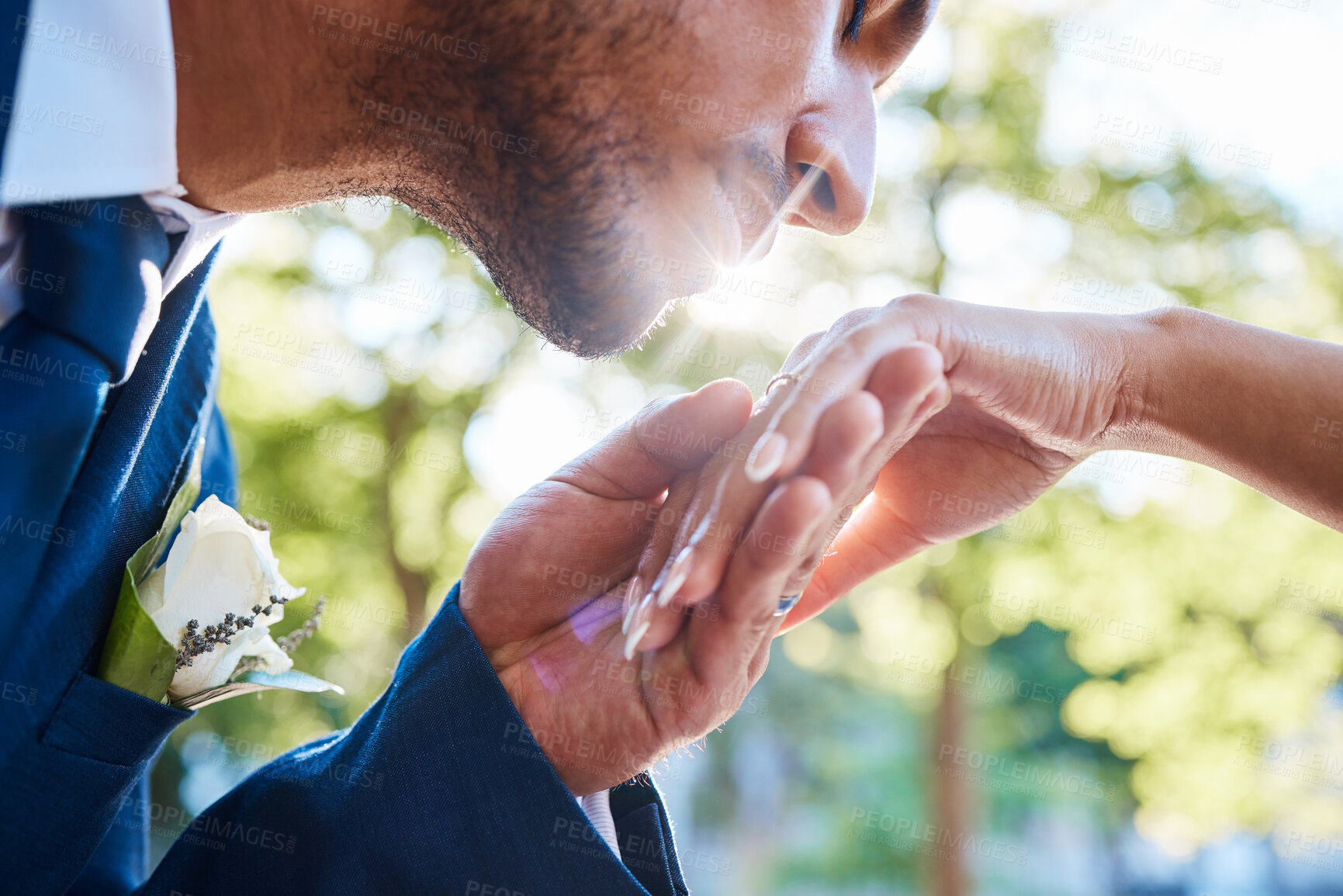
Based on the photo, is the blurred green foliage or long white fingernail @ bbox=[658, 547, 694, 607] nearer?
long white fingernail @ bbox=[658, 547, 694, 607]

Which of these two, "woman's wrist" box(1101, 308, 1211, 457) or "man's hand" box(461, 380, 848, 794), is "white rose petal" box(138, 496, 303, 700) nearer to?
"man's hand" box(461, 380, 848, 794)

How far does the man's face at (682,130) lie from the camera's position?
2098 mm

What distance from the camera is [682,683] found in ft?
5.58

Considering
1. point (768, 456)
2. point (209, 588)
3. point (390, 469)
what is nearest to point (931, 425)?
point (768, 456)

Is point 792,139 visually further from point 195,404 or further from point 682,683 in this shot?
point 195,404

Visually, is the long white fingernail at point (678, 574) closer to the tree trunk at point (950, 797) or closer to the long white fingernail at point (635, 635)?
the long white fingernail at point (635, 635)

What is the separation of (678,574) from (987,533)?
7937 mm

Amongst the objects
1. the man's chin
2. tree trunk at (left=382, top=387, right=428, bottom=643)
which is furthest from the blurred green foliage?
the man's chin

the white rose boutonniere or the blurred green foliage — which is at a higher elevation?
the white rose boutonniere

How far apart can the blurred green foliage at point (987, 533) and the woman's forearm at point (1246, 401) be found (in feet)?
14.0

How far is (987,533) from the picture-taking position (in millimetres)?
8555

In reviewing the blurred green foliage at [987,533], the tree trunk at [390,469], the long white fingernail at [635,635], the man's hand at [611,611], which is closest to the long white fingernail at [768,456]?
the man's hand at [611,611]

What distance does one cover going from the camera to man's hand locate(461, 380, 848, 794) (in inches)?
64.7

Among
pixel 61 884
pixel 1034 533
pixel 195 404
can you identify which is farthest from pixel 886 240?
pixel 61 884
